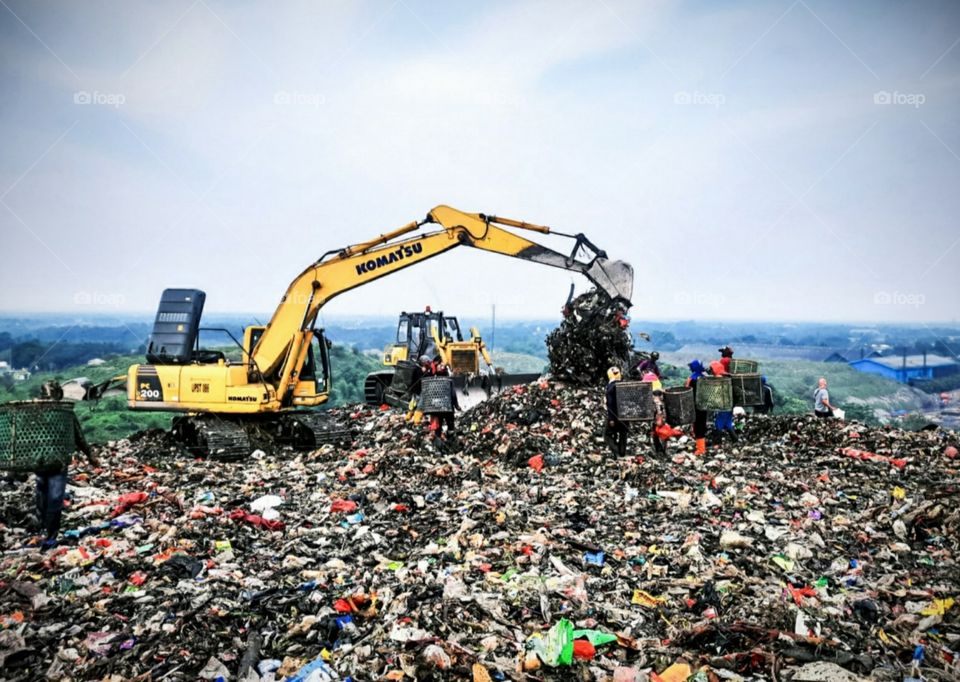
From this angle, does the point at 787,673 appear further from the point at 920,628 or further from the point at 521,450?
the point at 521,450

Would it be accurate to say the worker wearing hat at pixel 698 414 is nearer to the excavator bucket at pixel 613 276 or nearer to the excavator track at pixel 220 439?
the excavator bucket at pixel 613 276

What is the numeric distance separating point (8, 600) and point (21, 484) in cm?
461

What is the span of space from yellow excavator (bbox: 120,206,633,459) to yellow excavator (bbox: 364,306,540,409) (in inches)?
166

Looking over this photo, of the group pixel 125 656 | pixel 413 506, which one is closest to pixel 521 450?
pixel 413 506

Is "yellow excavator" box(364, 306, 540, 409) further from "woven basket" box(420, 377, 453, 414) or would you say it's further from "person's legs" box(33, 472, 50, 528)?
"person's legs" box(33, 472, 50, 528)

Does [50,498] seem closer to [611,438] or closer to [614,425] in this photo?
[614,425]

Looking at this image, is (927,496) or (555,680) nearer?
(555,680)

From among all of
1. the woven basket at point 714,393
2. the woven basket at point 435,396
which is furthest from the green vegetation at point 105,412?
the woven basket at point 714,393

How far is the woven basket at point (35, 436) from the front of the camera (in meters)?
6.19

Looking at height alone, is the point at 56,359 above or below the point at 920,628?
above

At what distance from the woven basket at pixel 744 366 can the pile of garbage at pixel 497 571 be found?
2900 millimetres

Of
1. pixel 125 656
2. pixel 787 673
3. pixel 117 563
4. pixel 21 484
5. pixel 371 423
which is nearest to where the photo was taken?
pixel 787 673

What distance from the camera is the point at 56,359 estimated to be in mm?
14797

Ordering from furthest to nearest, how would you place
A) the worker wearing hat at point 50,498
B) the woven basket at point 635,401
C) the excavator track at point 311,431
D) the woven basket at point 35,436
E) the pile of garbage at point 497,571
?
1. the excavator track at point 311,431
2. the woven basket at point 635,401
3. the worker wearing hat at point 50,498
4. the woven basket at point 35,436
5. the pile of garbage at point 497,571
